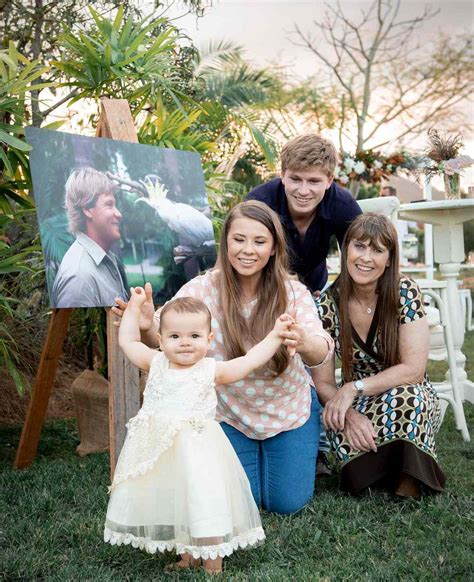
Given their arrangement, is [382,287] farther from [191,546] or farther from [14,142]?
[14,142]

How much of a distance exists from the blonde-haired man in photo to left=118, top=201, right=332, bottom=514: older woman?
40cm

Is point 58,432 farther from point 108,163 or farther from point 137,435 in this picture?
point 137,435

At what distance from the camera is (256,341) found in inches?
101

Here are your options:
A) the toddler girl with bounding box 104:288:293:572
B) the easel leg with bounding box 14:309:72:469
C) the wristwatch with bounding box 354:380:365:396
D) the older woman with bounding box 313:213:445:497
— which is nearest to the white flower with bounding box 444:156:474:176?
the older woman with bounding box 313:213:445:497

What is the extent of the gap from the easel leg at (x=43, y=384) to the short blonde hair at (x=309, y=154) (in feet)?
3.82

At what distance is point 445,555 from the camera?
2217 millimetres

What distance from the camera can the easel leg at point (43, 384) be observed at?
3.11 m

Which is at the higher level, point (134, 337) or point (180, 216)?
point (180, 216)

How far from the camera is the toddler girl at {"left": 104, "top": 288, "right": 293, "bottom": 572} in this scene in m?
1.99

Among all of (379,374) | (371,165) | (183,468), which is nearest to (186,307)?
(183,468)

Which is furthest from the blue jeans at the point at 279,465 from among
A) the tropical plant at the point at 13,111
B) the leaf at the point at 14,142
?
the tropical plant at the point at 13,111

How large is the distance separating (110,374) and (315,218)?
1.14 metres

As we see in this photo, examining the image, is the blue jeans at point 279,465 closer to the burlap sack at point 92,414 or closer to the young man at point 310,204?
the young man at point 310,204

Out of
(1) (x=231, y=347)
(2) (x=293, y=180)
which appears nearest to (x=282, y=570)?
(1) (x=231, y=347)
